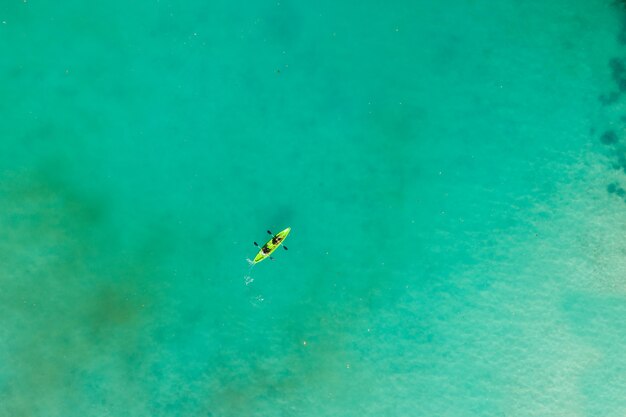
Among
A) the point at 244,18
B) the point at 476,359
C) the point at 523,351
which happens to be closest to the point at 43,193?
the point at 244,18

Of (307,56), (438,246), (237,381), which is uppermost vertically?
(307,56)

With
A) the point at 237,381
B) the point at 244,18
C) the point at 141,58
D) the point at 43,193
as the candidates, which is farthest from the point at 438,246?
the point at 43,193

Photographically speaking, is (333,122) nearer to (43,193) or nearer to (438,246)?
(438,246)

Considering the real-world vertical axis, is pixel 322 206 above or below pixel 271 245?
above

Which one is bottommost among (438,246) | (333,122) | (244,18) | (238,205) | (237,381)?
(237,381)

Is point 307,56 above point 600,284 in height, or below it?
above

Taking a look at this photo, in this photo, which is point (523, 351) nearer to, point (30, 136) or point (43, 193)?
point (43, 193)
